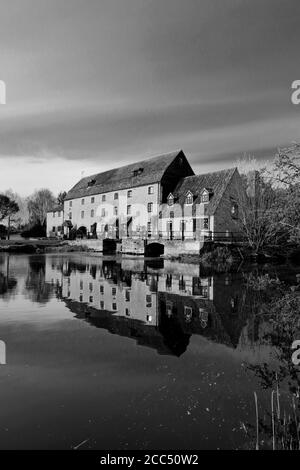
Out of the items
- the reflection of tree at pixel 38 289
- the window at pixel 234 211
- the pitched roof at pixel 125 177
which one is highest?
the pitched roof at pixel 125 177

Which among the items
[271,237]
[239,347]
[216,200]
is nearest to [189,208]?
[216,200]

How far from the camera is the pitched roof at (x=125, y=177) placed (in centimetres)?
4753

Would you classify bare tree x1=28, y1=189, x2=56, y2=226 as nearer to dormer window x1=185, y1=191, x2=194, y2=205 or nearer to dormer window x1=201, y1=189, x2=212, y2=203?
dormer window x1=185, y1=191, x2=194, y2=205

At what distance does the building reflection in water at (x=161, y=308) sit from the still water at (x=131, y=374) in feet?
0.14

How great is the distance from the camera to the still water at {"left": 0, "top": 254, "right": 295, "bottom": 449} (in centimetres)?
396

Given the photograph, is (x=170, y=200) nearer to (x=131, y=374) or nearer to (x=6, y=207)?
(x=131, y=374)

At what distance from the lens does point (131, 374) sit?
222 inches

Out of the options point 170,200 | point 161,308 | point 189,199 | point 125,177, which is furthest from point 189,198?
point 161,308

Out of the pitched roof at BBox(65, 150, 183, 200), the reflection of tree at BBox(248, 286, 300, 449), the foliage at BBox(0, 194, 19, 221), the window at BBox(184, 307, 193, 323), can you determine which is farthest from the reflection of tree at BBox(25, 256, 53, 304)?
the foliage at BBox(0, 194, 19, 221)

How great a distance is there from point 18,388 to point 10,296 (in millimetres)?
8022

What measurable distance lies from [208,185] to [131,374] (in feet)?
125

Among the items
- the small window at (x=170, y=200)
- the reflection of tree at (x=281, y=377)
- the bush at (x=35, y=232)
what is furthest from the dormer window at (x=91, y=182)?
the reflection of tree at (x=281, y=377)

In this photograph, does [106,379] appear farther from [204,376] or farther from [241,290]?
[241,290]

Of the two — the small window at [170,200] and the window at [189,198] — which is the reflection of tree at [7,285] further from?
the small window at [170,200]
